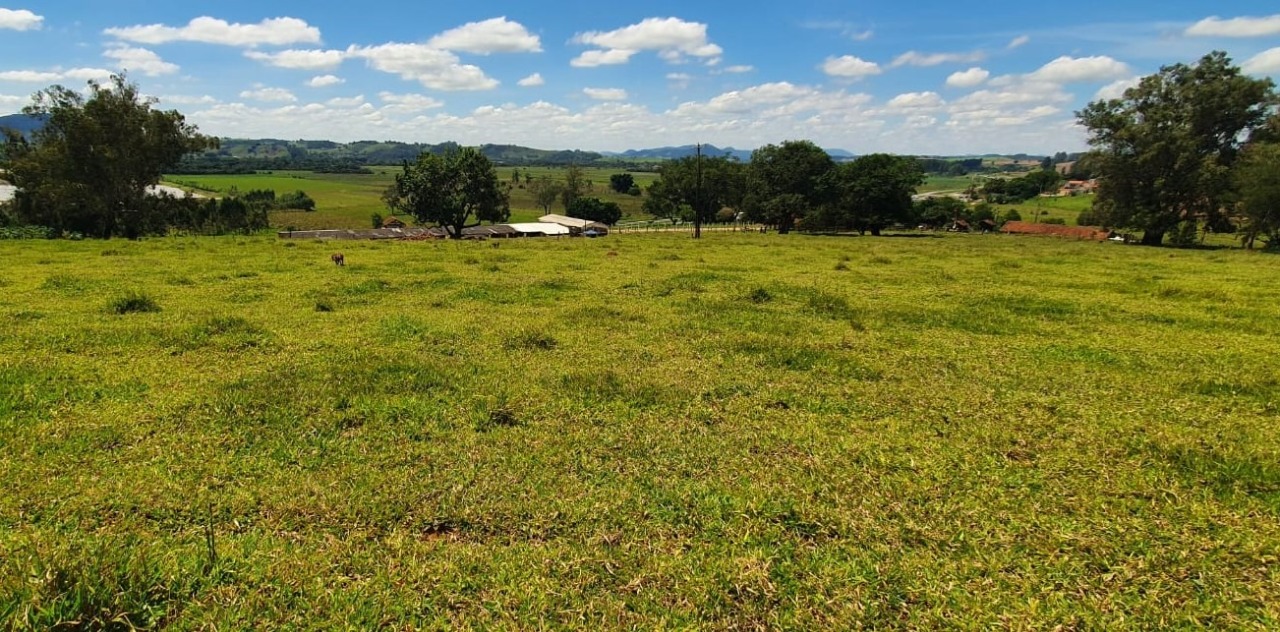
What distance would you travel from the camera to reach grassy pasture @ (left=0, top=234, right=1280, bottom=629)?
3836 mm

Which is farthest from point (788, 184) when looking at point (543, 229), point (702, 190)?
point (702, 190)

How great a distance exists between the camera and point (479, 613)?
3732mm

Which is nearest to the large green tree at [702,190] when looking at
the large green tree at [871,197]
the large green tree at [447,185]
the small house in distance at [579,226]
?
the small house in distance at [579,226]

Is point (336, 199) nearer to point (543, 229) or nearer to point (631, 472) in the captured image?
point (543, 229)

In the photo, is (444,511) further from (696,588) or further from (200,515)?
(696,588)

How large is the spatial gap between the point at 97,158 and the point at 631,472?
49020 millimetres

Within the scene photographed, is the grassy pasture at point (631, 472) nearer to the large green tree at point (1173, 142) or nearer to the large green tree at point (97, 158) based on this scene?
the large green tree at point (97, 158)

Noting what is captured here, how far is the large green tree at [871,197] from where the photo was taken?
210ft

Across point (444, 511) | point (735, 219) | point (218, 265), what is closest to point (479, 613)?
point (444, 511)

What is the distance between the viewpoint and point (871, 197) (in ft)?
210

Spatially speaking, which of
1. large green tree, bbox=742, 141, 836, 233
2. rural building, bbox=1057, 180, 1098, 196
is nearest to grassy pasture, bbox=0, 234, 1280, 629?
large green tree, bbox=742, 141, 836, 233

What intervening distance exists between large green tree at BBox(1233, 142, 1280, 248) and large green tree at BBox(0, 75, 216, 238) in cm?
7232

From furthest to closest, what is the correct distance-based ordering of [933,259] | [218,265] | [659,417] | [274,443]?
[933,259] → [218,265] → [659,417] → [274,443]

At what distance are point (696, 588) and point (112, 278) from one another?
1955cm
